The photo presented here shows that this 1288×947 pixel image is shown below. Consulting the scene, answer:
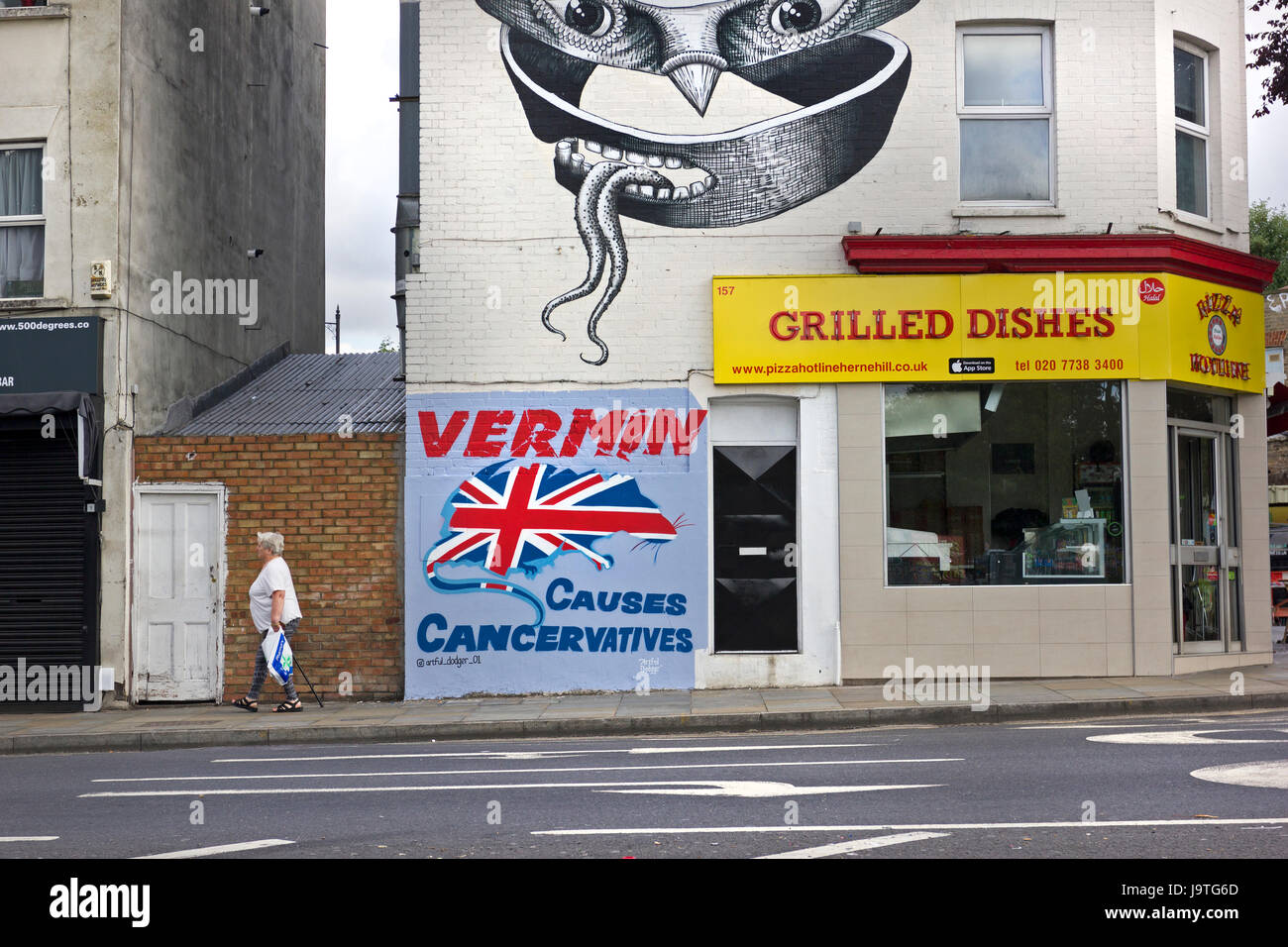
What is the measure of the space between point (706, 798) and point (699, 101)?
31.0 ft

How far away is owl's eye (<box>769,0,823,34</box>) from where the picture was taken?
50.3 ft

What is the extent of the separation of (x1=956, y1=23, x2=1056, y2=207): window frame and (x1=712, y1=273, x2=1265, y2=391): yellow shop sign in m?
1.10

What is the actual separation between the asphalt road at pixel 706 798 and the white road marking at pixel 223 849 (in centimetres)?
2

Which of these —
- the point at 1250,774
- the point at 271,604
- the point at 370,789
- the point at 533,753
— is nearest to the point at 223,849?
the point at 370,789

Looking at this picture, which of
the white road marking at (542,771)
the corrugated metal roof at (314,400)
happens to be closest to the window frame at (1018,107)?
the corrugated metal roof at (314,400)

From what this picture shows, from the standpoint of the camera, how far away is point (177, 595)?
1526 cm

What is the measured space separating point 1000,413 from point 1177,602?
2.98 m

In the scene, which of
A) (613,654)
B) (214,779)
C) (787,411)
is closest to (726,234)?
(787,411)

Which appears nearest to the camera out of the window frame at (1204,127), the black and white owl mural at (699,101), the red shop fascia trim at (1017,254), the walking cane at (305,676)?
the walking cane at (305,676)

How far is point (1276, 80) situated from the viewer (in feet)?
59.4

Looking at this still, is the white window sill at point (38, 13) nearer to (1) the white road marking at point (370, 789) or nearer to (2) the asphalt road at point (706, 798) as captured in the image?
(2) the asphalt road at point (706, 798)

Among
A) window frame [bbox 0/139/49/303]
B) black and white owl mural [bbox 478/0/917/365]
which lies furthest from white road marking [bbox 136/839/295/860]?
window frame [bbox 0/139/49/303]

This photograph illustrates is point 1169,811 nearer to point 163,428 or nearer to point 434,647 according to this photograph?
point 434,647

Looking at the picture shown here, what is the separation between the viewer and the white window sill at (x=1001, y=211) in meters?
15.0
